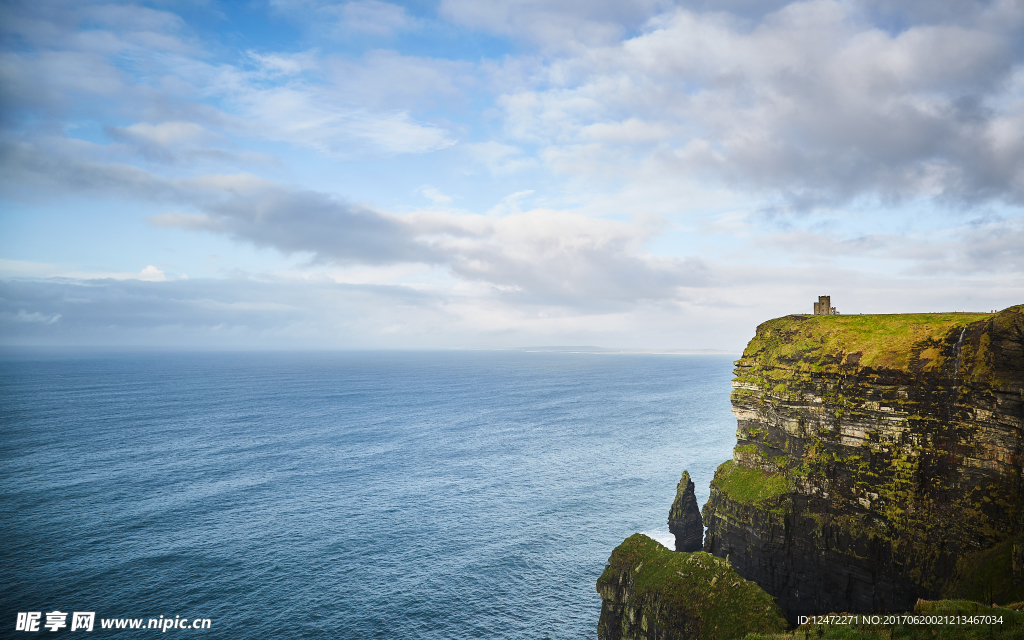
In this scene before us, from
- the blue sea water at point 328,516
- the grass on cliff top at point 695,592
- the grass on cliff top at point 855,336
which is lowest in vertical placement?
the blue sea water at point 328,516

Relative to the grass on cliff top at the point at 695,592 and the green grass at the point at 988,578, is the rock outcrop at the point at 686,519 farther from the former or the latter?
the green grass at the point at 988,578

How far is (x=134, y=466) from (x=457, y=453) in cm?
6058

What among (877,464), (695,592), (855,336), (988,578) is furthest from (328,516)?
(988,578)

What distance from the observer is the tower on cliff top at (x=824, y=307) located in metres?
48.4

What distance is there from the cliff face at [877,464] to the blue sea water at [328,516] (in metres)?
20.5

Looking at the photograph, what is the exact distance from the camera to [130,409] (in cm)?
13675

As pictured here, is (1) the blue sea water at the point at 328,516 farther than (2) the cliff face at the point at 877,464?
Yes

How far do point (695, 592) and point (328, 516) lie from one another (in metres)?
54.4

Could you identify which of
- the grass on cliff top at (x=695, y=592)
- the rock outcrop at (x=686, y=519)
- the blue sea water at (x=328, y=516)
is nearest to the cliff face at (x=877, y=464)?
the rock outcrop at (x=686, y=519)

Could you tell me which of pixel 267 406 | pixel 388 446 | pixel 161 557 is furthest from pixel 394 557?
pixel 267 406

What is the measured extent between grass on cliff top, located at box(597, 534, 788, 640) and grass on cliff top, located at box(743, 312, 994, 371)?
68.3ft

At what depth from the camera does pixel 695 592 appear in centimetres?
3178

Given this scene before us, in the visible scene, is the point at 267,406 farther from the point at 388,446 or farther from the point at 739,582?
the point at 739,582

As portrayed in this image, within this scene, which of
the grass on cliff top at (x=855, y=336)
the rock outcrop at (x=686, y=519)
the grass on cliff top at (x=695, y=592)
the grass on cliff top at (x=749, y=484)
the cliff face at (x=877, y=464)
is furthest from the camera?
the rock outcrop at (x=686, y=519)
